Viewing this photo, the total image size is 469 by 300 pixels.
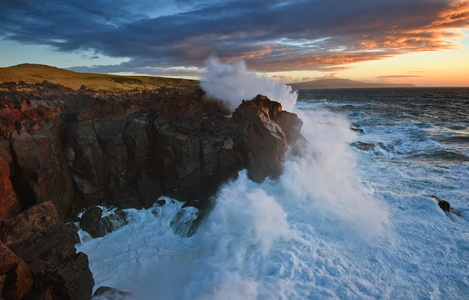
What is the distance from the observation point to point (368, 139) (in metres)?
28.0

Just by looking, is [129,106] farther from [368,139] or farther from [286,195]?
[368,139]

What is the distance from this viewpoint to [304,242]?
1070 cm

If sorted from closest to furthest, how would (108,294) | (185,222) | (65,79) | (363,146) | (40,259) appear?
(40,259) → (108,294) → (185,222) → (363,146) → (65,79)

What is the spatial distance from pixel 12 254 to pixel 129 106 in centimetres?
1038

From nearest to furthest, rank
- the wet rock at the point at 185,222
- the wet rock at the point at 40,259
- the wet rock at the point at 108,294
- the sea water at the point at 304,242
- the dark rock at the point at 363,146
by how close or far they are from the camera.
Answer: the wet rock at the point at 40,259, the wet rock at the point at 108,294, the sea water at the point at 304,242, the wet rock at the point at 185,222, the dark rock at the point at 363,146

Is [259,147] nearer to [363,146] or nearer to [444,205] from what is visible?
[444,205]

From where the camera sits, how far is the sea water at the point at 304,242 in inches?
341

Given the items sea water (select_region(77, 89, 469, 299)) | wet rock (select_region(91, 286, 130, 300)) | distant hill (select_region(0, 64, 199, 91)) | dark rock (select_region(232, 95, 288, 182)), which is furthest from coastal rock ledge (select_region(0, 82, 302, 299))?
distant hill (select_region(0, 64, 199, 91))

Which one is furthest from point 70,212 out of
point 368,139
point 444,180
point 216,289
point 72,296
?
point 368,139

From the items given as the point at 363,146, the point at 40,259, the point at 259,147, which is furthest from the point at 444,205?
the point at 40,259

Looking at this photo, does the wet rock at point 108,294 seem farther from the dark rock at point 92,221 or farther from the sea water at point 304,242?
the dark rock at point 92,221

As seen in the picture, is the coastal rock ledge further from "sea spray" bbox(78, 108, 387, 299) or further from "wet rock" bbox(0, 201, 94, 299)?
"wet rock" bbox(0, 201, 94, 299)

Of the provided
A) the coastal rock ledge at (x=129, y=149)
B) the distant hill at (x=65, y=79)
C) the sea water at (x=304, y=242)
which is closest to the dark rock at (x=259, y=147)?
the coastal rock ledge at (x=129, y=149)

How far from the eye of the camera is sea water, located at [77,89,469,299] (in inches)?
341
